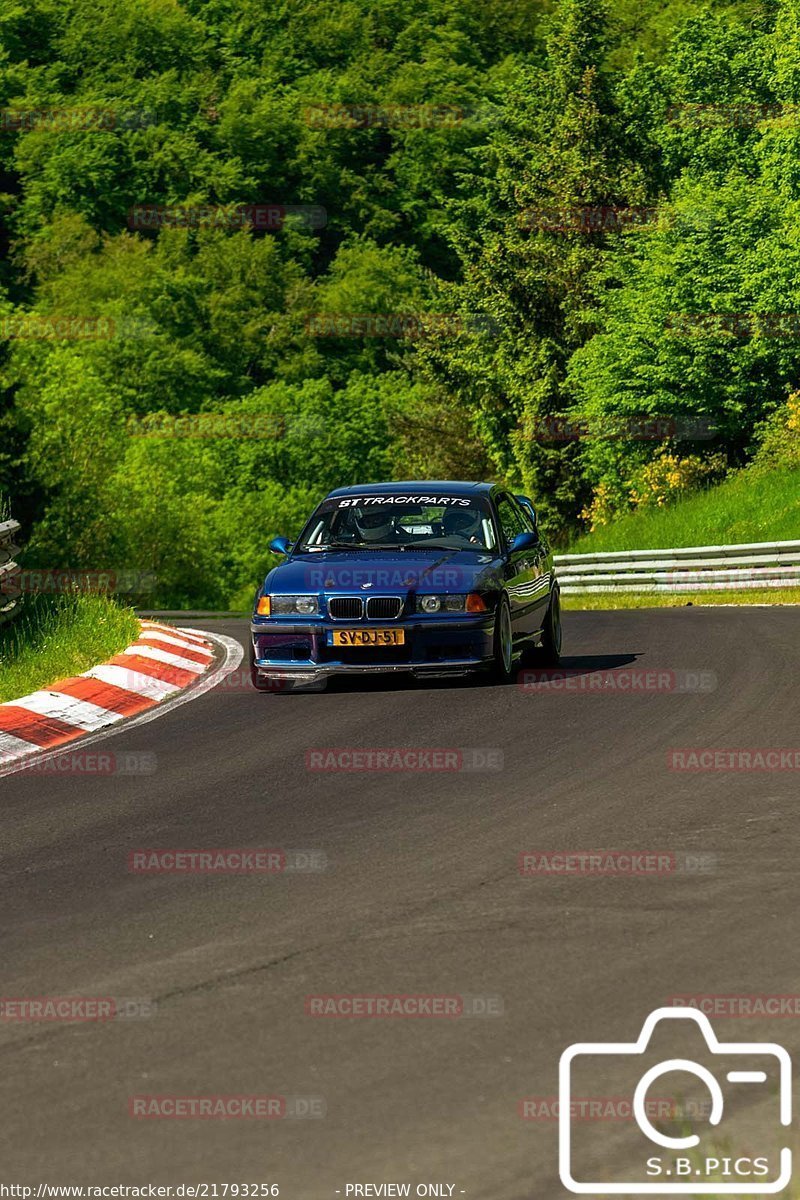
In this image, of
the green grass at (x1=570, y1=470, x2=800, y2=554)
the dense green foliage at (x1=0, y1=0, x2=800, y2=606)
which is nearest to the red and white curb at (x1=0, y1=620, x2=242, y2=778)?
the green grass at (x1=570, y1=470, x2=800, y2=554)

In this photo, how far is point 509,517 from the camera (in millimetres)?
16266

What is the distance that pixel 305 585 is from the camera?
14180 mm

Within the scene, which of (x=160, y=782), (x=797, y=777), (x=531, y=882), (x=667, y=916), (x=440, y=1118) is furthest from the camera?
(x=160, y=782)

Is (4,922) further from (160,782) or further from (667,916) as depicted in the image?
(160,782)

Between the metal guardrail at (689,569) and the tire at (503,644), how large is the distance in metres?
16.8

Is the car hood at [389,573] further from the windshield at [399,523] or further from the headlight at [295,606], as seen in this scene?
the windshield at [399,523]

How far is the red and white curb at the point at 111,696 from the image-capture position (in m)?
11.9

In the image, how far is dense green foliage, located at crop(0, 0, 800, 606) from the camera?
48.0m

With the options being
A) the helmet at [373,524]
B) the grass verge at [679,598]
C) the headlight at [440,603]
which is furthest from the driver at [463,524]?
the grass verge at [679,598]

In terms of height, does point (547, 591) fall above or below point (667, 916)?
below

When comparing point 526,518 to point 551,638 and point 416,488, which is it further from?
point 416,488

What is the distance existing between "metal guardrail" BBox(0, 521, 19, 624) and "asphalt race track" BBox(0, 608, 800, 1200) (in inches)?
158

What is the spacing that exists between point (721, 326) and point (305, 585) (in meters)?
32.8

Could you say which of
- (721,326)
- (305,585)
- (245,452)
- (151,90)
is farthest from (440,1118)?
(151,90)
